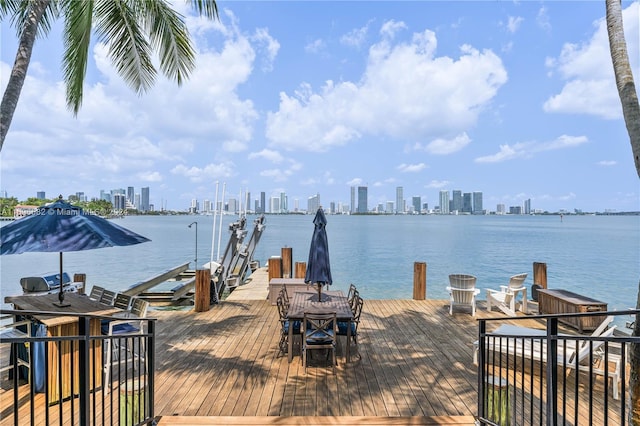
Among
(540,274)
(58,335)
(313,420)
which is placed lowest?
(313,420)

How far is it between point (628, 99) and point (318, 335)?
14.9ft

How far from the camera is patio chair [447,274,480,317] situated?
25.0 ft

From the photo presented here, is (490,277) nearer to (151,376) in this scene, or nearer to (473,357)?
(473,357)

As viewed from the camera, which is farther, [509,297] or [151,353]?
[509,297]

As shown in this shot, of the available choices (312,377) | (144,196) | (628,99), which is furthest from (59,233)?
(144,196)

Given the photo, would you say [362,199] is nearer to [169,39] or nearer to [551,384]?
[169,39]

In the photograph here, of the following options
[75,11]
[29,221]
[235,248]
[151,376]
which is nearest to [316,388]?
[151,376]

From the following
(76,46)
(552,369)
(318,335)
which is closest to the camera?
(552,369)

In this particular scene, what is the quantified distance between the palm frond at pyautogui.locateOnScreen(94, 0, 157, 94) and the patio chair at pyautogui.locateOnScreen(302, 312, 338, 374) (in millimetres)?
6536

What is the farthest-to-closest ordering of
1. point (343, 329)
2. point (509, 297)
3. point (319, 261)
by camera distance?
point (509, 297) < point (319, 261) < point (343, 329)

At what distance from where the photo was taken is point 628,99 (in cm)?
315

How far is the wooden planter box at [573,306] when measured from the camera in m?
6.55

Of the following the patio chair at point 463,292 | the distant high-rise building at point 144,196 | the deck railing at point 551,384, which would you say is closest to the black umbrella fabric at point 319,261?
the deck railing at point 551,384

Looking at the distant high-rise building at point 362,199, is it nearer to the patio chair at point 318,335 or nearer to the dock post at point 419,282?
the dock post at point 419,282
